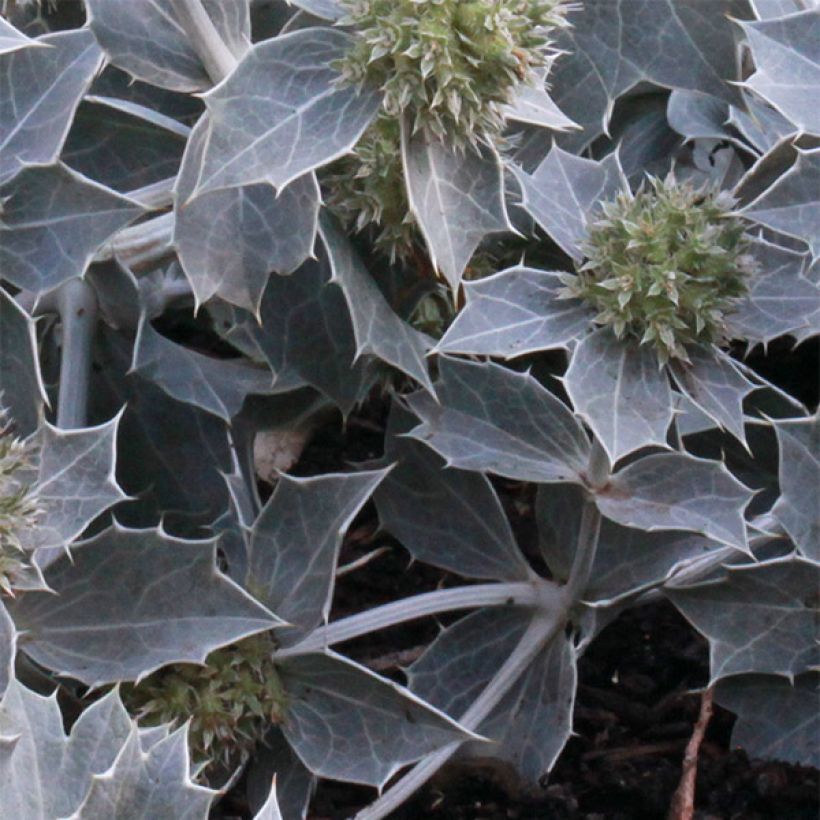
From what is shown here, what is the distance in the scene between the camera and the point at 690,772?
1389 millimetres

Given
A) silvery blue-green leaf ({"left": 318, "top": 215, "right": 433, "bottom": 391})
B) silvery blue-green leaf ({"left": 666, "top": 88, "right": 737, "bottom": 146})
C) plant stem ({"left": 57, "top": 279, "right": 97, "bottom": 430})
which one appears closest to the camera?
silvery blue-green leaf ({"left": 318, "top": 215, "right": 433, "bottom": 391})

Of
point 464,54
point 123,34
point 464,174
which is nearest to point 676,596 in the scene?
point 464,174

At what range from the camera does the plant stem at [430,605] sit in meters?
1.37

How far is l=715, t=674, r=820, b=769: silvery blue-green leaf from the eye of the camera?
1418mm

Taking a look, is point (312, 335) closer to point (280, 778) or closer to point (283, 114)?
point (283, 114)

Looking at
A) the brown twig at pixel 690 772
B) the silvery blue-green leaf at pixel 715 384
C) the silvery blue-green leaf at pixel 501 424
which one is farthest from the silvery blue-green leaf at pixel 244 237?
the brown twig at pixel 690 772

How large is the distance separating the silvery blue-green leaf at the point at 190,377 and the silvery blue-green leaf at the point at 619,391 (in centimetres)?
44

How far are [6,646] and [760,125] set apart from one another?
105cm

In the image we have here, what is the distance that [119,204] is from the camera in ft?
4.42

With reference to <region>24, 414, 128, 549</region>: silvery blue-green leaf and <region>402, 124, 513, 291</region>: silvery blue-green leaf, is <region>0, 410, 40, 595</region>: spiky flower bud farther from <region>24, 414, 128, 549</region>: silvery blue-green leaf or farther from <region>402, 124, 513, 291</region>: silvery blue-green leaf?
<region>402, 124, 513, 291</region>: silvery blue-green leaf

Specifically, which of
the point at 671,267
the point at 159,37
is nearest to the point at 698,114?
the point at 671,267

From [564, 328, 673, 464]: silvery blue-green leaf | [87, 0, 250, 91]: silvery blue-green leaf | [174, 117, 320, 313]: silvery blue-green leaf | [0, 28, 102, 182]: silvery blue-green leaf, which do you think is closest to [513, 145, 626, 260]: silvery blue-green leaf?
[564, 328, 673, 464]: silvery blue-green leaf

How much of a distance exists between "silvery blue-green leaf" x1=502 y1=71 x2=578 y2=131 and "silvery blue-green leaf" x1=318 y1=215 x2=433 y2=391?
0.24m

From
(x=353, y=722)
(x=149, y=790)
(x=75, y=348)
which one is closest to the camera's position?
(x=149, y=790)
